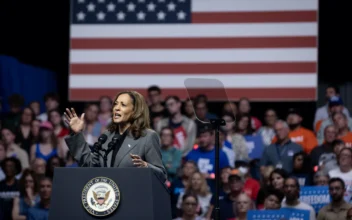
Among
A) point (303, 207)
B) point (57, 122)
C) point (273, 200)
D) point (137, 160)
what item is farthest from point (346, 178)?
point (137, 160)

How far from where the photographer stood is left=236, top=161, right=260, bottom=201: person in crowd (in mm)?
9562

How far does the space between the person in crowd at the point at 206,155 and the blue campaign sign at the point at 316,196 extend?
4.39ft

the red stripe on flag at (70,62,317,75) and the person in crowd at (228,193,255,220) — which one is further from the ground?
the red stripe on flag at (70,62,317,75)

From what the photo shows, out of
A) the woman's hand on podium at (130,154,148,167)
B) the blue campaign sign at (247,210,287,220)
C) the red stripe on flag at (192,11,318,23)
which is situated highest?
the red stripe on flag at (192,11,318,23)

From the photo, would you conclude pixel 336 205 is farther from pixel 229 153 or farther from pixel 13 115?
pixel 13 115

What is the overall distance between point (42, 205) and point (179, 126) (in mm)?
2351

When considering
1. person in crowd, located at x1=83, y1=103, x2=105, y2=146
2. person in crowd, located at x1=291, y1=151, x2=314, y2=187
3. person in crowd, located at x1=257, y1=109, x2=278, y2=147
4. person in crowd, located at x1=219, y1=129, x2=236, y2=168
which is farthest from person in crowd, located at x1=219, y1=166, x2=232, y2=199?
person in crowd, located at x1=83, y1=103, x2=105, y2=146

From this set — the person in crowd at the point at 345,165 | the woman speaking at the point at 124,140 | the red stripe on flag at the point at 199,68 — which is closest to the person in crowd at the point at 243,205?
the person in crowd at the point at 345,165

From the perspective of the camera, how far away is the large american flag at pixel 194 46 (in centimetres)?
1255

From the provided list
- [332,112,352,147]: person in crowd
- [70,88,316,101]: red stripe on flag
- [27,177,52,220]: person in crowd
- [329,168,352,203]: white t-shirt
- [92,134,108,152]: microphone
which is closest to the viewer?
[92,134,108,152]: microphone

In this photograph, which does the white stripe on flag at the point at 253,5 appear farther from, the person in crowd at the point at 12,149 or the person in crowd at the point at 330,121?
the person in crowd at the point at 12,149

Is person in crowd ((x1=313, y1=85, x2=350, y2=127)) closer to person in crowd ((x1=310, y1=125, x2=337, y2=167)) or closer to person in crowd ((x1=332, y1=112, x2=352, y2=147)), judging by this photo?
person in crowd ((x1=332, y1=112, x2=352, y2=147))

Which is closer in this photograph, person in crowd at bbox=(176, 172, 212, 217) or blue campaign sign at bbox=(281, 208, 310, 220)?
blue campaign sign at bbox=(281, 208, 310, 220)

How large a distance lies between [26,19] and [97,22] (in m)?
2.26
